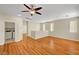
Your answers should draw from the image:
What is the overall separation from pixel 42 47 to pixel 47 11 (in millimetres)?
685

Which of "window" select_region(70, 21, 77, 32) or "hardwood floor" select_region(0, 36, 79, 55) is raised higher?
"window" select_region(70, 21, 77, 32)

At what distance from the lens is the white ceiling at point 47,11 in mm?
2248

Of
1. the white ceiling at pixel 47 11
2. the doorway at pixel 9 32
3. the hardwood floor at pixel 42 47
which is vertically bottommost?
the hardwood floor at pixel 42 47

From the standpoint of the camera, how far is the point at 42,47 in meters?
2.30

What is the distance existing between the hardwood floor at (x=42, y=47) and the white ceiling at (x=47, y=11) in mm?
405

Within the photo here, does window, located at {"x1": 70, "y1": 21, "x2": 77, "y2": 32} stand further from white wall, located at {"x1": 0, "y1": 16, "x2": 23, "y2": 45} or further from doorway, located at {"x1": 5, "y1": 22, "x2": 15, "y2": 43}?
Result: doorway, located at {"x1": 5, "y1": 22, "x2": 15, "y2": 43}

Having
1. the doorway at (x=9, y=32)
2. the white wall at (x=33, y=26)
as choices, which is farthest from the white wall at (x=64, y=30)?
the doorway at (x=9, y=32)

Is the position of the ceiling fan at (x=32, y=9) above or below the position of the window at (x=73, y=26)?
above

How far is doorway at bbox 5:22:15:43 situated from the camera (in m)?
2.28

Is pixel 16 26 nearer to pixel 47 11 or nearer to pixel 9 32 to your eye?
pixel 9 32

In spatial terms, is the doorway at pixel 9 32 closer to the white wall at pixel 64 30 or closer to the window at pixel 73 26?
the white wall at pixel 64 30

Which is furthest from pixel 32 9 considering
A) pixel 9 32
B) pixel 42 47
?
pixel 42 47

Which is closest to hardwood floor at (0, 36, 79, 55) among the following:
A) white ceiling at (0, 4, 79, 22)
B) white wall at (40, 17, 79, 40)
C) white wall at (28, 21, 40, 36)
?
white wall at (40, 17, 79, 40)

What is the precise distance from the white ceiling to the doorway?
0.19 meters
